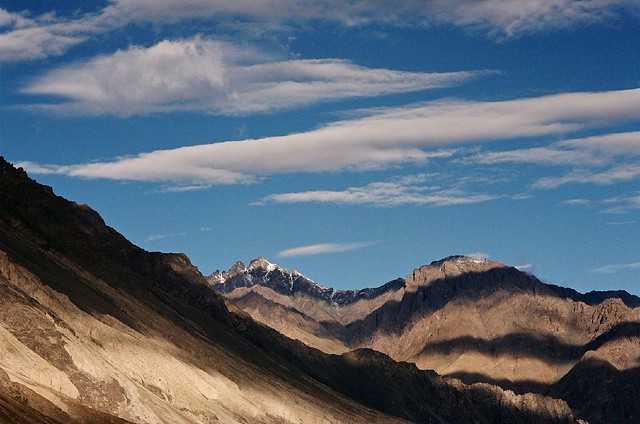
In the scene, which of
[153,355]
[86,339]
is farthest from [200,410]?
[86,339]

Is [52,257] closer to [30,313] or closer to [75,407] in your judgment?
[30,313]

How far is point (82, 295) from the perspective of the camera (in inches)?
6973

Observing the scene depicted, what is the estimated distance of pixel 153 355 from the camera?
531 feet

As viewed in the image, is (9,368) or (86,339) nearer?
(9,368)

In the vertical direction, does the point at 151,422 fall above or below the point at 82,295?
below

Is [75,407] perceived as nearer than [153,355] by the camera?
Yes

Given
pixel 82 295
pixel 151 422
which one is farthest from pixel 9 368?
pixel 82 295

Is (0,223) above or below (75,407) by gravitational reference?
above

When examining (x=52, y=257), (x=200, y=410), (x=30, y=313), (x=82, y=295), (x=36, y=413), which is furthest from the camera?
(x=52, y=257)

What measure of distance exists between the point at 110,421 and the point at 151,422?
28135mm

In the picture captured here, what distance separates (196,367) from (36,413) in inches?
3738

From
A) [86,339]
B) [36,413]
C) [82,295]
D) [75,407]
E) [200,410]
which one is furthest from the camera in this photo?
[82,295]

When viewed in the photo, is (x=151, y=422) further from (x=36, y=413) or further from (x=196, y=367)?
(x=196, y=367)

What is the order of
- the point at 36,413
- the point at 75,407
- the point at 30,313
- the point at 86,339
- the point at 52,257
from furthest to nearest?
the point at 52,257
the point at 86,339
the point at 30,313
the point at 75,407
the point at 36,413
